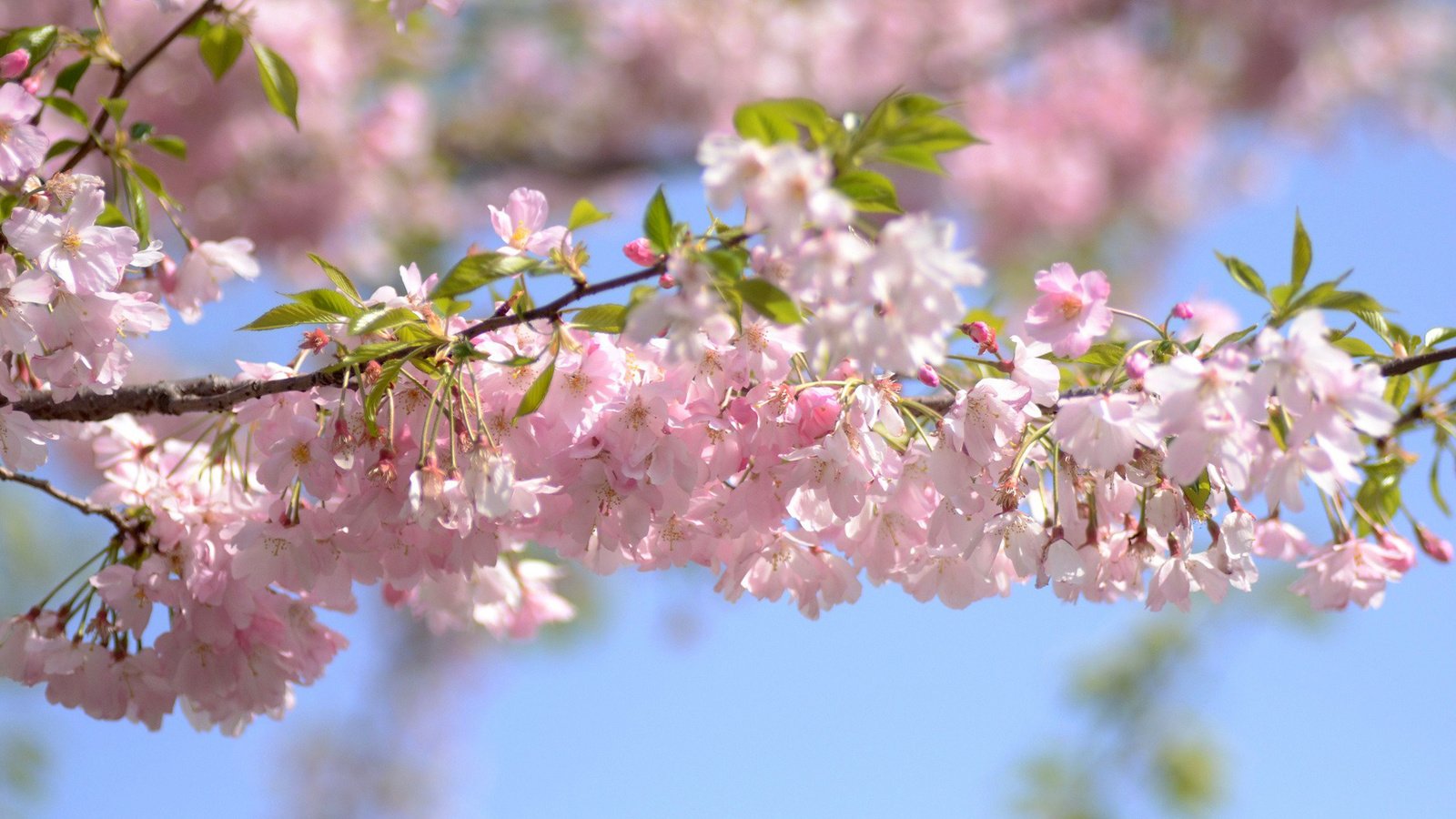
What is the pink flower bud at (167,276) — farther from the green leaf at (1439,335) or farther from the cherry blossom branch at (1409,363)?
the green leaf at (1439,335)

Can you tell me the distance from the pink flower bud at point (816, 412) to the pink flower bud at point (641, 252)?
226mm

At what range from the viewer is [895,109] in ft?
2.79

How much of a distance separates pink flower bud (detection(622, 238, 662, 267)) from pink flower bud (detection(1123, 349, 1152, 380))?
43cm

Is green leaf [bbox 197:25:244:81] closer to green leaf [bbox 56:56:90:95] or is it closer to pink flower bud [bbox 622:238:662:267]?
green leaf [bbox 56:56:90:95]

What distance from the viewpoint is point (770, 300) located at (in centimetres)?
84

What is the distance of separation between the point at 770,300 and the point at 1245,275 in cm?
50

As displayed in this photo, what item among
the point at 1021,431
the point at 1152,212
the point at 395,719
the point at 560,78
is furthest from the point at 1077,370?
the point at 395,719

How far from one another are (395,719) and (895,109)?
10.2m

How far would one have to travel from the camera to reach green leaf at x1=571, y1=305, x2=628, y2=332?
99 centimetres

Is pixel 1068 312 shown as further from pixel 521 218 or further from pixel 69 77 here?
pixel 69 77

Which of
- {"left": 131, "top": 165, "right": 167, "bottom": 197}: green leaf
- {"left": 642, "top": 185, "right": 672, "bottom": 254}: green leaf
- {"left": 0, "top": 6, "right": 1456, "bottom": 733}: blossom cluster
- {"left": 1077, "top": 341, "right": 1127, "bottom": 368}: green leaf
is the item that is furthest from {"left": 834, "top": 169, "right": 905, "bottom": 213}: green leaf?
{"left": 131, "top": 165, "right": 167, "bottom": 197}: green leaf

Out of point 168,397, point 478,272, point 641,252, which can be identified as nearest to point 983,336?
point 641,252

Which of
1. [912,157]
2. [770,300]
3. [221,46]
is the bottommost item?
[770,300]

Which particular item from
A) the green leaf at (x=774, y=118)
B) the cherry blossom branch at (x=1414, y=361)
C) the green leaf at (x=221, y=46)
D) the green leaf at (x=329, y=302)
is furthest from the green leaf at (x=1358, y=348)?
the green leaf at (x=221, y=46)
